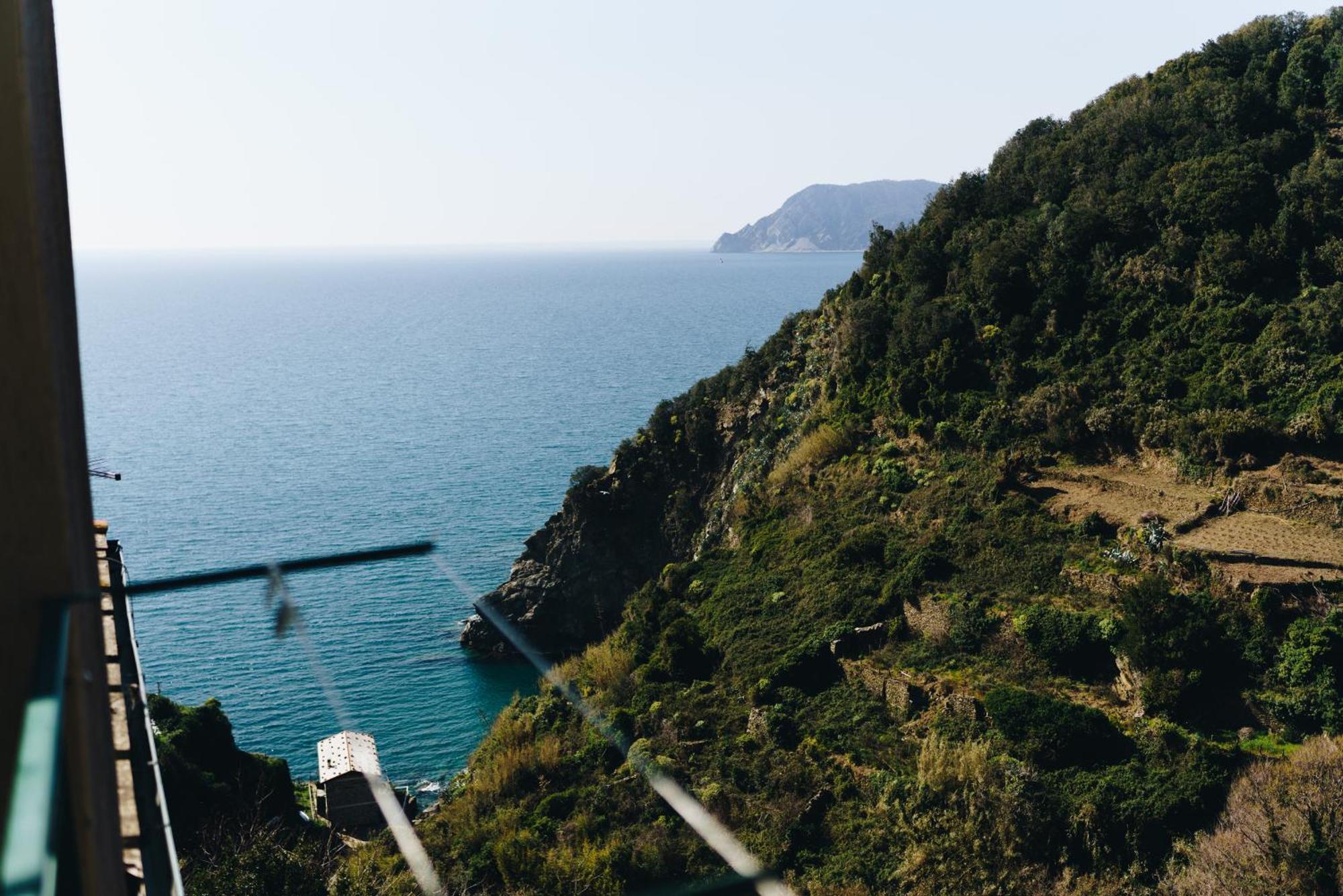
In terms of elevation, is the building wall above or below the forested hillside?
below

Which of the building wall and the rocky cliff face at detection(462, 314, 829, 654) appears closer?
the building wall

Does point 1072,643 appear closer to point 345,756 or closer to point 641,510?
A: point 345,756

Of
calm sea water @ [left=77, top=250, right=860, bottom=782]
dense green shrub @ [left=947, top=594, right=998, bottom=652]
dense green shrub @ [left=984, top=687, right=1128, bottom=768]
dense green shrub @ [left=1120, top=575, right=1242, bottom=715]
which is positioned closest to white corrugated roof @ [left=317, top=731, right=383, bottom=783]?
calm sea water @ [left=77, top=250, right=860, bottom=782]

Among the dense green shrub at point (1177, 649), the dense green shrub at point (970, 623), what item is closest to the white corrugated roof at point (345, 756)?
the dense green shrub at point (970, 623)

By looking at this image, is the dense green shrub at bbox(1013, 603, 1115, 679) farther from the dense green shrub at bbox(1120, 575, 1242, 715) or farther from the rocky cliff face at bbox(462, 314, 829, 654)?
the rocky cliff face at bbox(462, 314, 829, 654)

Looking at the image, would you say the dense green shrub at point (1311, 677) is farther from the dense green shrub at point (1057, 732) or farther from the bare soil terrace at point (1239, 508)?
the dense green shrub at point (1057, 732)
